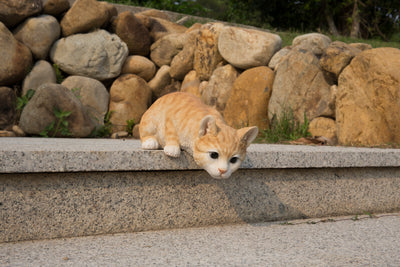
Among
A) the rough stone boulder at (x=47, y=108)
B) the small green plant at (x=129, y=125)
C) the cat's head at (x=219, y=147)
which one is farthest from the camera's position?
the small green plant at (x=129, y=125)

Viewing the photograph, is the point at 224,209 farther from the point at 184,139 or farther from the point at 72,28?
the point at 72,28

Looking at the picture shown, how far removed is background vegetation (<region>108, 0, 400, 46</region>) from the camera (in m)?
12.3

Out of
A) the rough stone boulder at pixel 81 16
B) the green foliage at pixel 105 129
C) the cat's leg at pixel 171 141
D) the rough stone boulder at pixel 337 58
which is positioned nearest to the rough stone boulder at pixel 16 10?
the rough stone boulder at pixel 81 16

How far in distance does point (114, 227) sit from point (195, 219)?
54 centimetres

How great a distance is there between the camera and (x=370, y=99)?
4316mm

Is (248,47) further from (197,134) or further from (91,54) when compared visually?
(197,134)

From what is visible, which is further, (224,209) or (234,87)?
(234,87)

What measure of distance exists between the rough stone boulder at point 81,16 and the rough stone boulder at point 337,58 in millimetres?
3785

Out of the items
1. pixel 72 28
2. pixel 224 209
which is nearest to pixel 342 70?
pixel 224 209

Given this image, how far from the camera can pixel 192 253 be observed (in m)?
2.09

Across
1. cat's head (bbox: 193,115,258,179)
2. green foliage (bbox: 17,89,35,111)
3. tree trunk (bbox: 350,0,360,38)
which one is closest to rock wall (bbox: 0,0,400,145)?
green foliage (bbox: 17,89,35,111)

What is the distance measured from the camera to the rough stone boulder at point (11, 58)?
18.8 feet

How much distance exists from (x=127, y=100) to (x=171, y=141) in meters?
4.33

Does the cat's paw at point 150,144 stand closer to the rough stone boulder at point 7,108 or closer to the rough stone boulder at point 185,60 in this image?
the rough stone boulder at point 7,108
